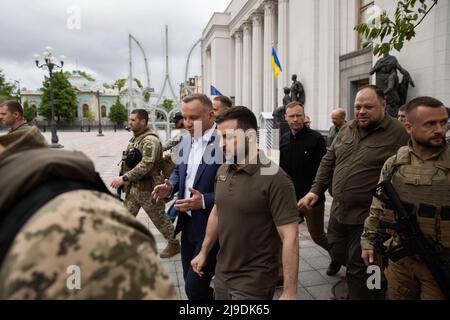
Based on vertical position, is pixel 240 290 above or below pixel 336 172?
below

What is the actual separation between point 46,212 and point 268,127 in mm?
18733

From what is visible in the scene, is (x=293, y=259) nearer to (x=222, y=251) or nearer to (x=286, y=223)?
(x=286, y=223)

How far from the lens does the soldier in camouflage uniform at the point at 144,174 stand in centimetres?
468

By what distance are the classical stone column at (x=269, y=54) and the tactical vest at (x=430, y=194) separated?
24476 mm

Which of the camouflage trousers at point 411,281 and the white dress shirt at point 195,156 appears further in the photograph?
the white dress shirt at point 195,156

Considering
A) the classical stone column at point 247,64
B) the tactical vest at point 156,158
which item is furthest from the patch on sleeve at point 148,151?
the classical stone column at point 247,64

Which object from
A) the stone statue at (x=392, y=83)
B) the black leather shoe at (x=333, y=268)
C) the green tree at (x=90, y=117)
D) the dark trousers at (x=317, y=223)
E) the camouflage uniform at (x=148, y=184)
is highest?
the green tree at (x=90, y=117)

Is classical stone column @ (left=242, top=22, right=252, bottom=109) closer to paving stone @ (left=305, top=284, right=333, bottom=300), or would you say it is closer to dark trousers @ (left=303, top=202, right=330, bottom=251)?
dark trousers @ (left=303, top=202, right=330, bottom=251)

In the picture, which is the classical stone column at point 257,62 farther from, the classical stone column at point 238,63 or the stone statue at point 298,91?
the stone statue at point 298,91

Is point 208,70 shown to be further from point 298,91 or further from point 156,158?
point 156,158

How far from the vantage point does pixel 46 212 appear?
0.76 m

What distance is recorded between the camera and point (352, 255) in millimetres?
3205

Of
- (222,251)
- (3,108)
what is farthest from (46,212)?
(3,108)

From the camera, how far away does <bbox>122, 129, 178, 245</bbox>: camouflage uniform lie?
Result: 4.75 meters
